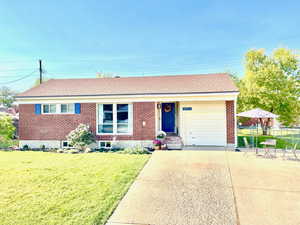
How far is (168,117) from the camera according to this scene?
478 inches

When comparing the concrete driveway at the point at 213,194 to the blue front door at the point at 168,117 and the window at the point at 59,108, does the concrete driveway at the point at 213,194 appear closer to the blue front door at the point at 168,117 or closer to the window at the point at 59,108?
the blue front door at the point at 168,117

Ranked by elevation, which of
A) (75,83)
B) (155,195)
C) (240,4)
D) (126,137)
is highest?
(240,4)

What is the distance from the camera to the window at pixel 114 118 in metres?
10.8

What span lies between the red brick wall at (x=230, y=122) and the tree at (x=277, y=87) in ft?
25.3

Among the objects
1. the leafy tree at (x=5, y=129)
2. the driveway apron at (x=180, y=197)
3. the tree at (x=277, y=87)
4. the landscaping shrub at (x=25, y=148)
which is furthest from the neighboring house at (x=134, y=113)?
the tree at (x=277, y=87)

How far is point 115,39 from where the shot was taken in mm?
17453

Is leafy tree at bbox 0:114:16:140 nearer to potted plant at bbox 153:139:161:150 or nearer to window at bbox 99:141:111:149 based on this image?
window at bbox 99:141:111:149

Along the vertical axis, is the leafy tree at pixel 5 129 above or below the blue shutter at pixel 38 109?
below

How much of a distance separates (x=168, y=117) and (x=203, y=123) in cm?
268

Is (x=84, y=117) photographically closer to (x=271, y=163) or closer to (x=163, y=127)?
(x=163, y=127)

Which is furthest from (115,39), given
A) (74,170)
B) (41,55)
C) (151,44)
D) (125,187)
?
(125,187)

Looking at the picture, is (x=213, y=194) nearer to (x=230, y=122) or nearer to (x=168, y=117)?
(x=230, y=122)

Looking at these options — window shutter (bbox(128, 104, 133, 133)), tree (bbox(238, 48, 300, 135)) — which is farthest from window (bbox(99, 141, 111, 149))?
tree (bbox(238, 48, 300, 135))

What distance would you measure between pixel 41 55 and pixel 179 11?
1780 cm
